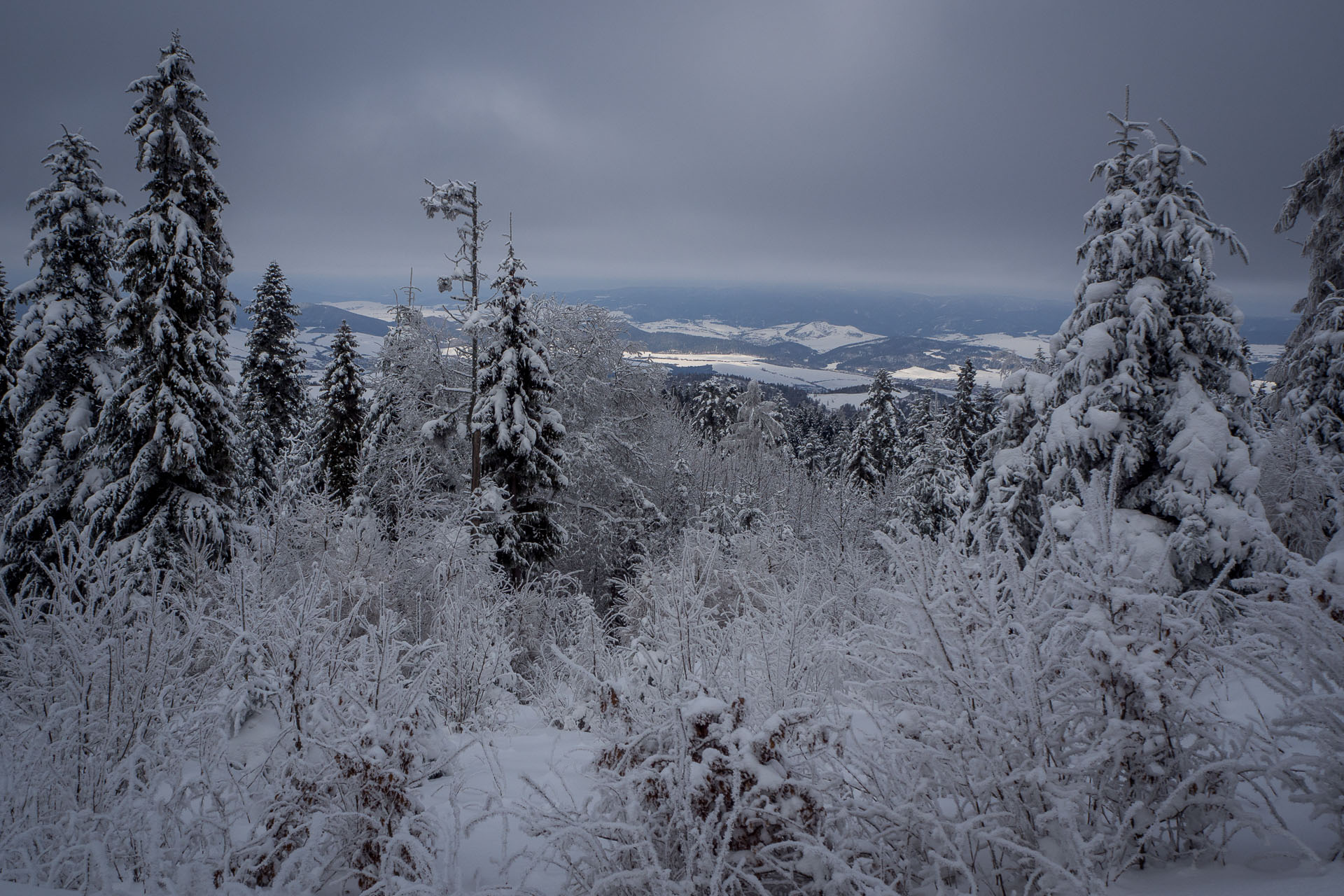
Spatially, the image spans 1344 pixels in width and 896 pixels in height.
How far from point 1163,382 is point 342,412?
25.0m

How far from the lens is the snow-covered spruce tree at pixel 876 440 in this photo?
36.4 m

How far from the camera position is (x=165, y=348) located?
1301cm

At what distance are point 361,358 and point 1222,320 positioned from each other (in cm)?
2528

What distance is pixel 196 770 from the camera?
164 inches

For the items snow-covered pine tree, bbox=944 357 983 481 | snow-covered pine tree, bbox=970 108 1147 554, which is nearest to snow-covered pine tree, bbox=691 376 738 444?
snow-covered pine tree, bbox=944 357 983 481

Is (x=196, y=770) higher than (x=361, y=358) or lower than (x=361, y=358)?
lower

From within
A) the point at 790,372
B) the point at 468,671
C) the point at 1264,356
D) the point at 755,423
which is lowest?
the point at 468,671

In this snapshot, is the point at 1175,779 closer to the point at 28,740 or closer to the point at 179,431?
the point at 28,740

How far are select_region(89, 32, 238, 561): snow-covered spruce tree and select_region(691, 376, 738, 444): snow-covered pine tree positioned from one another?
34.6 metres

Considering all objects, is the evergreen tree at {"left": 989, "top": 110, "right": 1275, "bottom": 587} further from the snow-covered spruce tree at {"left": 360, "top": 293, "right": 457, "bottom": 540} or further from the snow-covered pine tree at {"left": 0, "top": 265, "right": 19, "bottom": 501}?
the snow-covered pine tree at {"left": 0, "top": 265, "right": 19, "bottom": 501}

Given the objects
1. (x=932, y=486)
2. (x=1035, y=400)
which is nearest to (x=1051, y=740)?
(x=1035, y=400)

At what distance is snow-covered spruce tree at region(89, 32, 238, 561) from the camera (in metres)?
12.8

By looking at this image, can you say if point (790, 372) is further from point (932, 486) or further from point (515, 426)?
point (515, 426)

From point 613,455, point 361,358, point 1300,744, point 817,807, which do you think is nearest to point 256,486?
point 361,358
